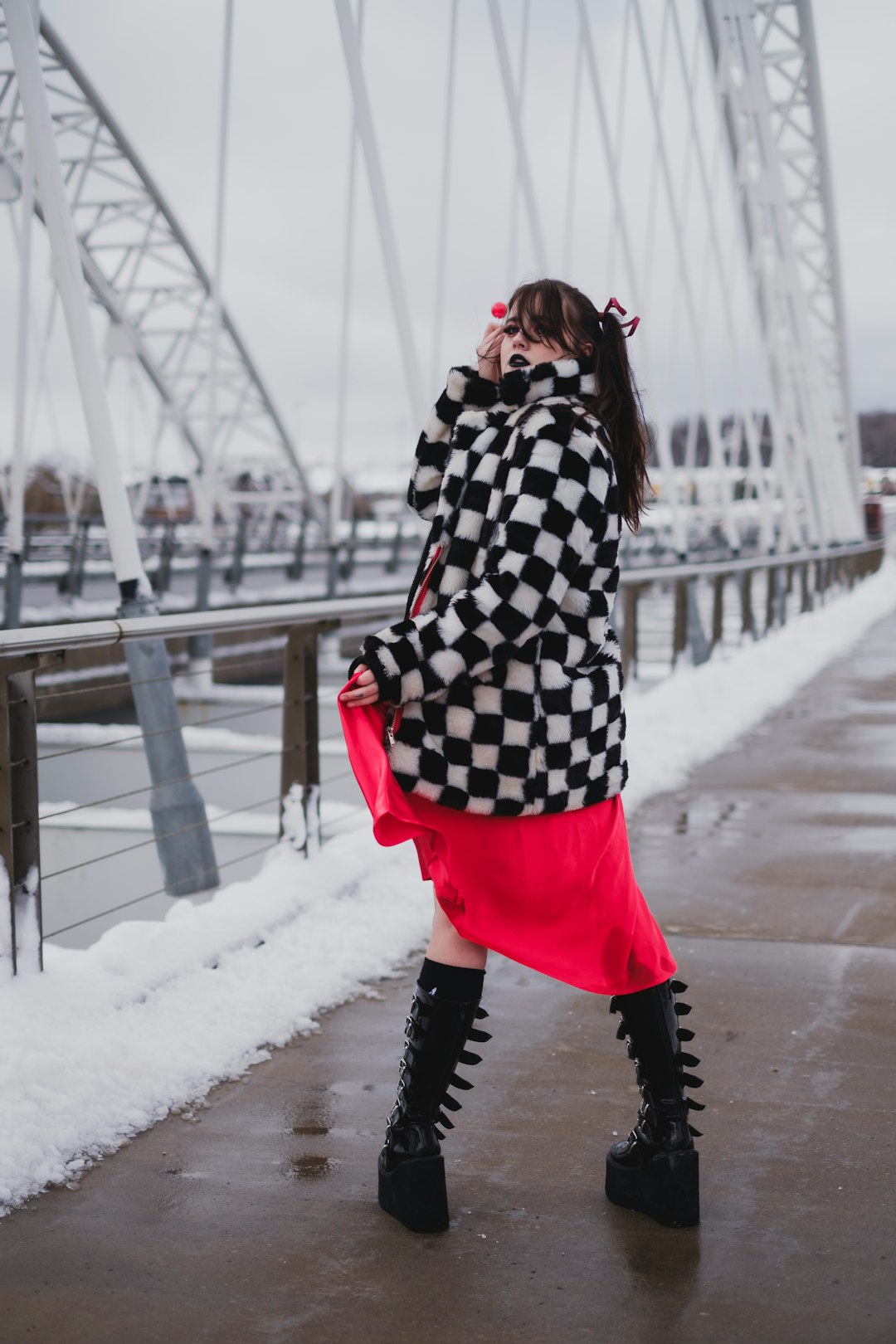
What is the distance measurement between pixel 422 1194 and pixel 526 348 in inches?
49.1

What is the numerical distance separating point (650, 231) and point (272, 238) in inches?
226

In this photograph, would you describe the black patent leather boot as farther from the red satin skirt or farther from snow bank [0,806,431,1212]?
snow bank [0,806,431,1212]

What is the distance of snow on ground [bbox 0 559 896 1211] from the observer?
2.43 metres

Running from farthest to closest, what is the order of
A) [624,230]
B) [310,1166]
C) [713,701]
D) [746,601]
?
[624,230] → [746,601] → [713,701] → [310,1166]

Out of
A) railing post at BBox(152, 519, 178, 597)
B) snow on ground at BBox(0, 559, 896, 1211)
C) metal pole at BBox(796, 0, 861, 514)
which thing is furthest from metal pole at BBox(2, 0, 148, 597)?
metal pole at BBox(796, 0, 861, 514)

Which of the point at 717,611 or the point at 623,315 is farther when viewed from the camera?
the point at 717,611

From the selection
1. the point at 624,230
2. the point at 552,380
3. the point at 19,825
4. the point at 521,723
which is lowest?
the point at 19,825

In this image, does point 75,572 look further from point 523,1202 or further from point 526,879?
point 526,879

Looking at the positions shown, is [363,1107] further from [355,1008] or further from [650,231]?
[650,231]

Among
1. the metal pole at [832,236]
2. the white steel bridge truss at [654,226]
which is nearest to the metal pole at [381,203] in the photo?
the white steel bridge truss at [654,226]

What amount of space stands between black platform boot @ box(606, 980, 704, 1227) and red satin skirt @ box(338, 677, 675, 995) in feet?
0.19

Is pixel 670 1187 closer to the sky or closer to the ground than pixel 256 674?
closer to the sky

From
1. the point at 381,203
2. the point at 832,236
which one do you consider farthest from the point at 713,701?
the point at 832,236

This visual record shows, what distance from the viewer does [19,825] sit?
2.83m
